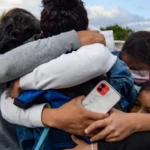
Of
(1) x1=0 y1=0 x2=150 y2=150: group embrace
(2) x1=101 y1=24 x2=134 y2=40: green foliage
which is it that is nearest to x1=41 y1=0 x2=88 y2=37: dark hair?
(1) x1=0 y1=0 x2=150 y2=150: group embrace

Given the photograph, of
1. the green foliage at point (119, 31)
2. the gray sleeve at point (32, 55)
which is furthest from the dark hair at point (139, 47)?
the green foliage at point (119, 31)

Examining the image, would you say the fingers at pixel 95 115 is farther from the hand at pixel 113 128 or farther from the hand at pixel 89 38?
the hand at pixel 89 38

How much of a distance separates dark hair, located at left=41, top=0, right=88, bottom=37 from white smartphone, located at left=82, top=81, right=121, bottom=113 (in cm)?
27

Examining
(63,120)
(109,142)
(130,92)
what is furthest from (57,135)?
(130,92)

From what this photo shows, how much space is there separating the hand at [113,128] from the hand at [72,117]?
0.07ft

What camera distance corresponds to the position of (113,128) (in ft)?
3.94

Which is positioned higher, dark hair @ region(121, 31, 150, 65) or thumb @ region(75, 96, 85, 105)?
dark hair @ region(121, 31, 150, 65)

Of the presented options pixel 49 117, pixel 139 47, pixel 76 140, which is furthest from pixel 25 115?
pixel 139 47

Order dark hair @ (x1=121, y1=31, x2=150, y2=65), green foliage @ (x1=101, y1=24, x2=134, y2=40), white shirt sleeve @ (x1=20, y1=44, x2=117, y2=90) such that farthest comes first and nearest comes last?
green foliage @ (x1=101, y1=24, x2=134, y2=40) < dark hair @ (x1=121, y1=31, x2=150, y2=65) < white shirt sleeve @ (x1=20, y1=44, x2=117, y2=90)

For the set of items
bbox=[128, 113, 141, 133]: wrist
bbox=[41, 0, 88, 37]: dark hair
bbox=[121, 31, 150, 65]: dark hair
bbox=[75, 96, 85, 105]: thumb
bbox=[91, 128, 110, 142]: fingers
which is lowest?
bbox=[91, 128, 110, 142]: fingers

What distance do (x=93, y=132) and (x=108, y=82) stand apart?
21 cm

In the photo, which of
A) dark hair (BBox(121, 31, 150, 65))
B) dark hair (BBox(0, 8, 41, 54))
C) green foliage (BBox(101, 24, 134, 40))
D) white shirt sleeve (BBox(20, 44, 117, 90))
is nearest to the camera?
white shirt sleeve (BBox(20, 44, 117, 90))

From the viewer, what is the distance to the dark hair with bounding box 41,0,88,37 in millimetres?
1307

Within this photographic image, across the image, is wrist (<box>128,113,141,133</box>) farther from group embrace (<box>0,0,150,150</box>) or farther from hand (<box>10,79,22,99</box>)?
hand (<box>10,79,22,99</box>)
